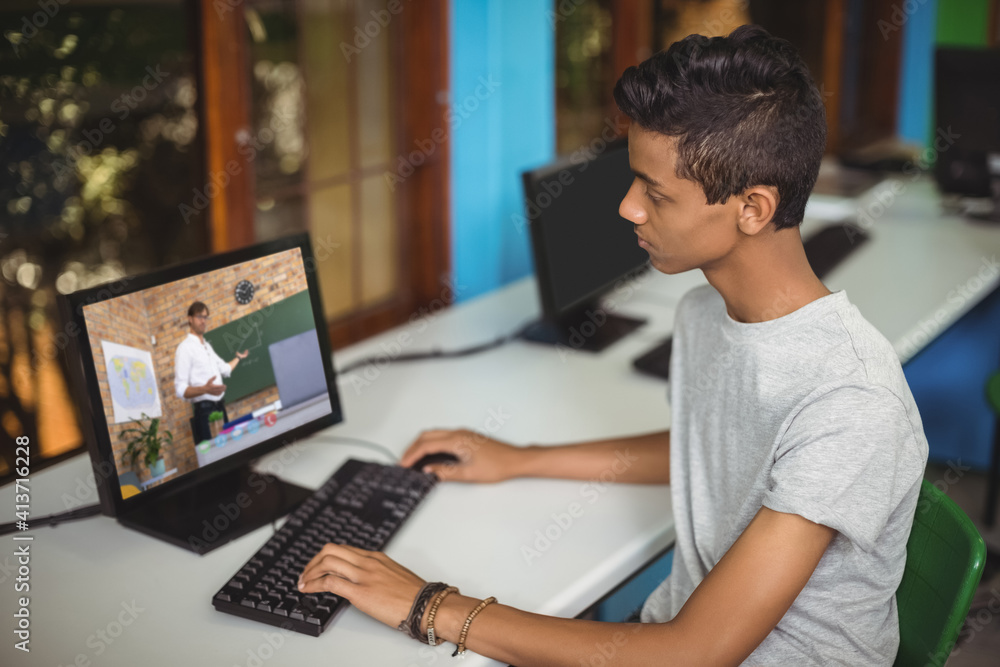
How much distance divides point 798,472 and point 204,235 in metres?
2.11

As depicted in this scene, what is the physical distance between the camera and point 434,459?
4.79ft

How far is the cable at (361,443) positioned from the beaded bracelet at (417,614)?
441mm

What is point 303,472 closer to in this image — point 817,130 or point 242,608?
point 242,608

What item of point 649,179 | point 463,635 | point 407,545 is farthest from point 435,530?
point 649,179

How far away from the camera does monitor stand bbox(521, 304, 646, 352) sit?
1.99 m

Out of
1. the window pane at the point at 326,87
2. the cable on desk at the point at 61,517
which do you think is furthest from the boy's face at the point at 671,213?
the window pane at the point at 326,87

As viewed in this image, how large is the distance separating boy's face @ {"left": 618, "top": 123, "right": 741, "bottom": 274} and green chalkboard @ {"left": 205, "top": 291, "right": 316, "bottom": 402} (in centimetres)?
54

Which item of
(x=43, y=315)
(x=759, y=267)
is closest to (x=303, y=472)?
(x=759, y=267)

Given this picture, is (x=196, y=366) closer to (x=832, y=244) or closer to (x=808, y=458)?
(x=808, y=458)

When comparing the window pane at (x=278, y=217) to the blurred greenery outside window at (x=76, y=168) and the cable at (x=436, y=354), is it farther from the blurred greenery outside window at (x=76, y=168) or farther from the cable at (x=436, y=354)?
the cable at (x=436, y=354)

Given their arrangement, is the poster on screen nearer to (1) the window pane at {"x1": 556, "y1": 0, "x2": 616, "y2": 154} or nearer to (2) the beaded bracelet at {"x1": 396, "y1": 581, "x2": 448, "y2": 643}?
(2) the beaded bracelet at {"x1": 396, "y1": 581, "x2": 448, "y2": 643}

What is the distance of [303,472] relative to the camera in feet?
4.73

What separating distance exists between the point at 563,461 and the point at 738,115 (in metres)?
0.64

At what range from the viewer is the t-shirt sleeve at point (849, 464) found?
0.94 meters
